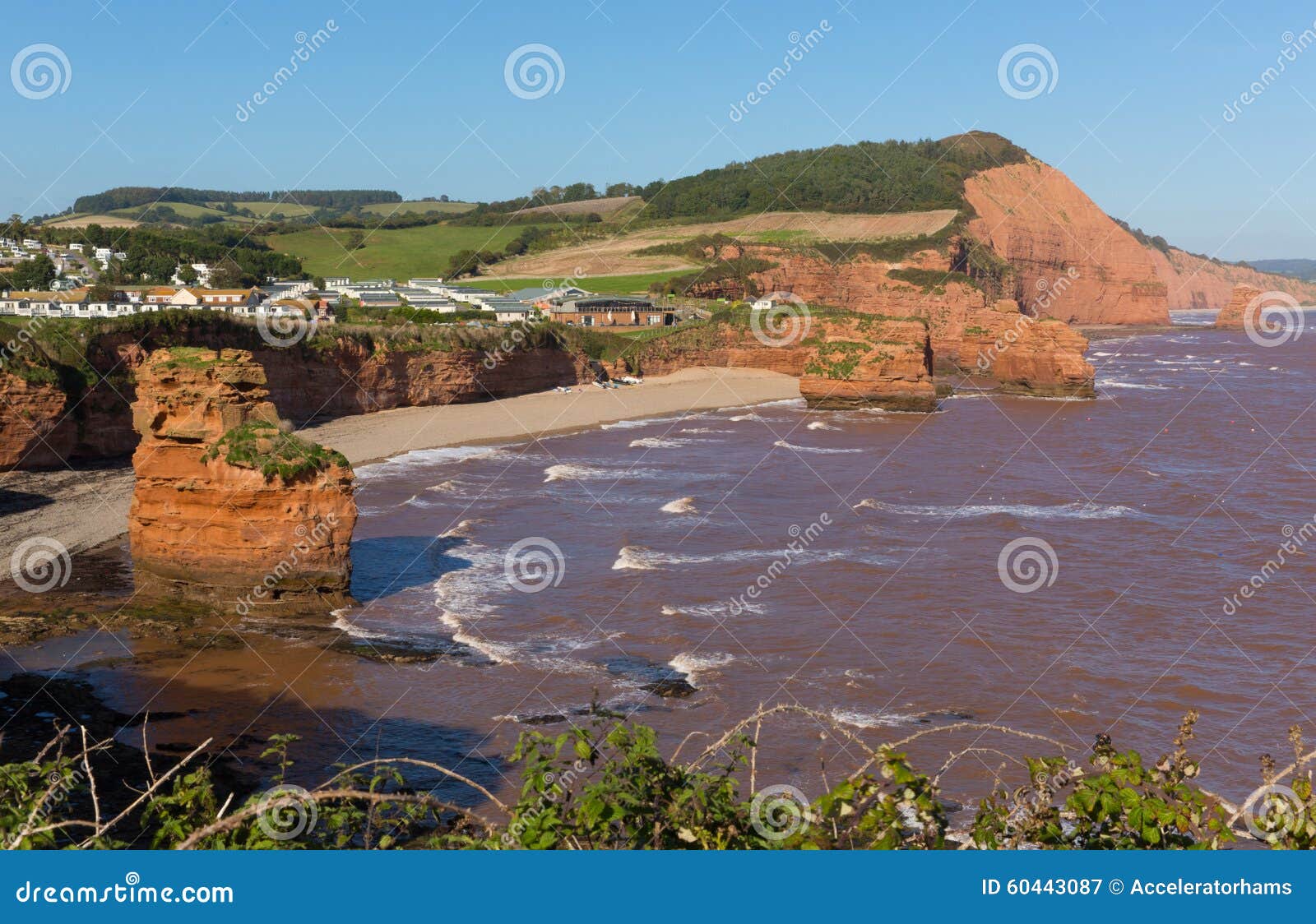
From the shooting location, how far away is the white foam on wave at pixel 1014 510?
106ft

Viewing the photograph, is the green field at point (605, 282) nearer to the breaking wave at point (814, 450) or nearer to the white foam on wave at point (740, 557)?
the breaking wave at point (814, 450)

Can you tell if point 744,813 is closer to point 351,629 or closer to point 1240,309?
point 351,629

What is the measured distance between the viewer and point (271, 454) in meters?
21.3

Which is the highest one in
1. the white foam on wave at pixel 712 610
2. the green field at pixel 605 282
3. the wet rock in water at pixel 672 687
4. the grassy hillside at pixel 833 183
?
the grassy hillside at pixel 833 183

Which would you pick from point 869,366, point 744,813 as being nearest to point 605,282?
point 869,366

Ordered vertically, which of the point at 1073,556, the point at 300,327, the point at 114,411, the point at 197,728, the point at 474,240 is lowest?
the point at 197,728

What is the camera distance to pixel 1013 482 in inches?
1515

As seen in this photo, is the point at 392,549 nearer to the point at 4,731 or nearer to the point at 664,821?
the point at 4,731

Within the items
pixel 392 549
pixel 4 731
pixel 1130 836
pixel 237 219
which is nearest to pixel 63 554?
pixel 392 549

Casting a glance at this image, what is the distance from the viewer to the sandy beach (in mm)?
28797

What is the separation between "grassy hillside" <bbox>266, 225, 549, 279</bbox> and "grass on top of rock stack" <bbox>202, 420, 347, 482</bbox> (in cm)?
8602

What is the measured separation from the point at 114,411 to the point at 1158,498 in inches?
1382

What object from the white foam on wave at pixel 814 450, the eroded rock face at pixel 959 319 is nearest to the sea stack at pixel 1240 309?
the eroded rock face at pixel 959 319

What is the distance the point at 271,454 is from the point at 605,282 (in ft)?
281
